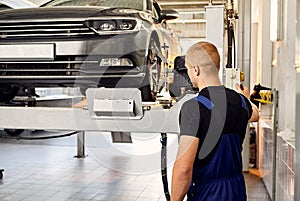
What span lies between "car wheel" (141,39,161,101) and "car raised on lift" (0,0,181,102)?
0.05 meters

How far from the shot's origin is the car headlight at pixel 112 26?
→ 10.4 ft

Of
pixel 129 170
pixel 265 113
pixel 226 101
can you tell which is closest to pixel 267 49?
pixel 265 113

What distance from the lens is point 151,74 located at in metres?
3.65

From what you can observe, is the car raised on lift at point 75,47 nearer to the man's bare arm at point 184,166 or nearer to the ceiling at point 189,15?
the man's bare arm at point 184,166

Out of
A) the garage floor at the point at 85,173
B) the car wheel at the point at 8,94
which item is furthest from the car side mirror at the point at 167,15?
the garage floor at the point at 85,173

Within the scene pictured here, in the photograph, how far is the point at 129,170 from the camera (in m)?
6.38

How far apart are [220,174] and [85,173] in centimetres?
424

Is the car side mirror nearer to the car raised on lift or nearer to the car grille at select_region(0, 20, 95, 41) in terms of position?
the car raised on lift

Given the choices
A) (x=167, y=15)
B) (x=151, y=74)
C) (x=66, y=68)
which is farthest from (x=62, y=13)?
(x=167, y=15)

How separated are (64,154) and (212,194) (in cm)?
595

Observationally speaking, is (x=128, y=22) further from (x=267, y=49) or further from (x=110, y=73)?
(x=267, y=49)

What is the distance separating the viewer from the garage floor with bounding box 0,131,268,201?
496 cm

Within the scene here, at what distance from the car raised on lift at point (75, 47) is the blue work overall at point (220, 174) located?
1325 millimetres

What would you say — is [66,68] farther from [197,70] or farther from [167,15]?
[167,15]
